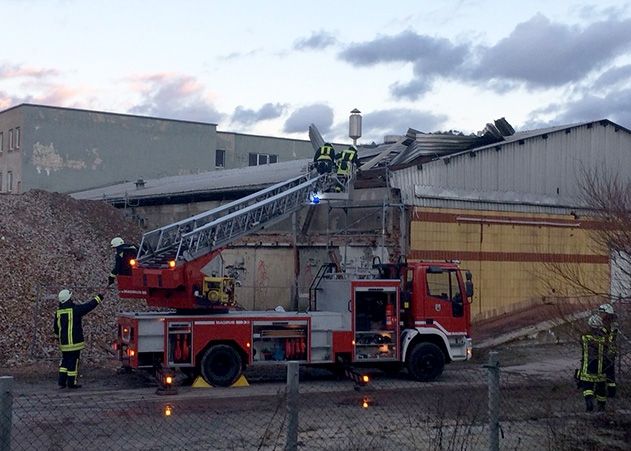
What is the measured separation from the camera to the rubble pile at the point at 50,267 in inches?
A: 806

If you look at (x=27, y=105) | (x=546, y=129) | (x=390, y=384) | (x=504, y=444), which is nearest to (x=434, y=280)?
(x=390, y=384)

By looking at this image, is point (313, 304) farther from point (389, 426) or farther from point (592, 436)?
point (592, 436)

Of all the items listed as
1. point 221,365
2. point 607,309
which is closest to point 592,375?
point 607,309

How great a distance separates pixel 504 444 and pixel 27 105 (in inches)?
1883

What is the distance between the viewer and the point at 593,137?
1171 inches

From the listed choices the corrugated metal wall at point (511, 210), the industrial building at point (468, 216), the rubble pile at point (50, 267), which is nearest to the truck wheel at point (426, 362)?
the industrial building at point (468, 216)

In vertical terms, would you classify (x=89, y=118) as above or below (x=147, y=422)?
above

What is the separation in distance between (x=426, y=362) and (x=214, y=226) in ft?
16.8

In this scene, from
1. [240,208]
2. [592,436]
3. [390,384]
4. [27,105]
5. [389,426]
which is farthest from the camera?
[27,105]

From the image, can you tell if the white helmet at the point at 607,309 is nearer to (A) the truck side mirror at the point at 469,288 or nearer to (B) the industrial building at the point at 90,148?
(A) the truck side mirror at the point at 469,288

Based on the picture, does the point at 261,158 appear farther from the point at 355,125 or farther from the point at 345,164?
the point at 345,164

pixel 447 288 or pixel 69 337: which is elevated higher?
pixel 447 288

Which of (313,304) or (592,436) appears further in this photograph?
(313,304)

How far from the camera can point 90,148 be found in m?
54.8
